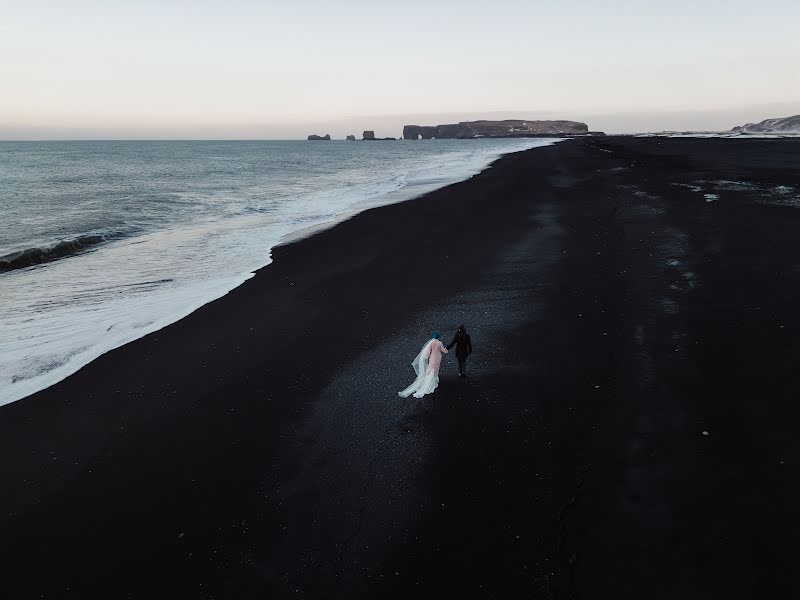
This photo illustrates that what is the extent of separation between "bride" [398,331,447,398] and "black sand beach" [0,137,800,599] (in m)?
0.36

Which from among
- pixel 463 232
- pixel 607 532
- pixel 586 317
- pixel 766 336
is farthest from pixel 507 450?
pixel 463 232

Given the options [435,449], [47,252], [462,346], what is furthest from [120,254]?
[435,449]

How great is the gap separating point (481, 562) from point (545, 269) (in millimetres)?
11771

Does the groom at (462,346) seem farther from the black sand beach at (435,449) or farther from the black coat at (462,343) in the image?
the black sand beach at (435,449)

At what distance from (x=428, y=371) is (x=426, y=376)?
0.10 m

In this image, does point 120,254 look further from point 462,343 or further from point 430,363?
point 462,343

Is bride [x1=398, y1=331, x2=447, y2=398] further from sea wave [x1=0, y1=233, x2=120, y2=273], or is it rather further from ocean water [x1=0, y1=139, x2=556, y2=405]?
sea wave [x1=0, y1=233, x2=120, y2=273]

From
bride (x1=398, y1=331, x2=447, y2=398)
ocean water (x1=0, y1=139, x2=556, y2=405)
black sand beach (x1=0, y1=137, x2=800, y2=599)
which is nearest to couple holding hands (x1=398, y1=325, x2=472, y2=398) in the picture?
bride (x1=398, y1=331, x2=447, y2=398)

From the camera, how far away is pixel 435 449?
7.81m

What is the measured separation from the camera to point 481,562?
5746mm

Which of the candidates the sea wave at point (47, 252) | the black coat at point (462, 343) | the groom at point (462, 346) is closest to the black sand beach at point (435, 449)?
the groom at point (462, 346)

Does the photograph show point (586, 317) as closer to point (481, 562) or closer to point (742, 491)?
point (742, 491)

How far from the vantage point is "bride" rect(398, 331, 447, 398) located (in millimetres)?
9391

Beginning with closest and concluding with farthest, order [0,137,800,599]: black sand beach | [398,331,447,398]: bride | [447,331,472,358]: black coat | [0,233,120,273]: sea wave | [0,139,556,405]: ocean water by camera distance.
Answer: [0,137,800,599]: black sand beach, [398,331,447,398]: bride, [447,331,472,358]: black coat, [0,139,556,405]: ocean water, [0,233,120,273]: sea wave
